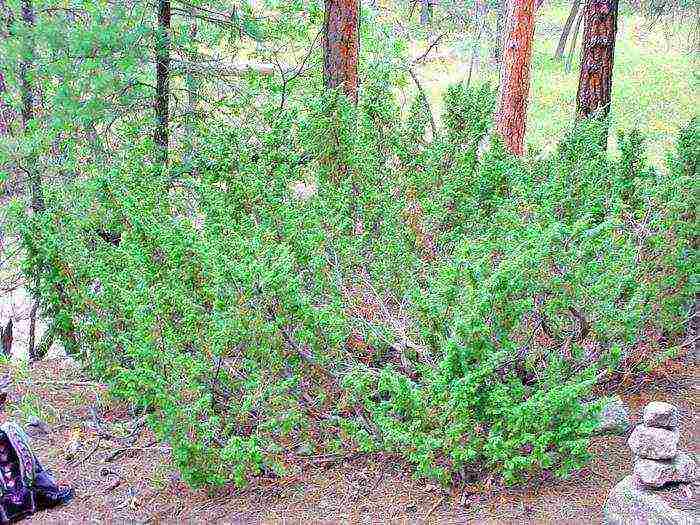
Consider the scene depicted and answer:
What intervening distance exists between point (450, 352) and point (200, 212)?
2.68 metres

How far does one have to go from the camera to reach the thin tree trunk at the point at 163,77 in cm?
725

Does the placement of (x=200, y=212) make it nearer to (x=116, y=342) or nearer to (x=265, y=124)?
(x=116, y=342)

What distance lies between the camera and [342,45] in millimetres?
7238

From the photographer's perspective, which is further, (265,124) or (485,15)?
(485,15)

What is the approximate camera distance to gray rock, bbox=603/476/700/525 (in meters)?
2.82

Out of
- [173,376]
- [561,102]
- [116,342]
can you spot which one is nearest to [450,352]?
[173,376]

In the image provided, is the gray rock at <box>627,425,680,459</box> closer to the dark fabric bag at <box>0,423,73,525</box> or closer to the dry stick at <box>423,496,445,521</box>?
the dry stick at <box>423,496,445,521</box>

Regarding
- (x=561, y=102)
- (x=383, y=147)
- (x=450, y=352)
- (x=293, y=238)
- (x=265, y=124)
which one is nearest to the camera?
(x=450, y=352)

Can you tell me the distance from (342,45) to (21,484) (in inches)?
188

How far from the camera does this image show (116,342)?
187 inches

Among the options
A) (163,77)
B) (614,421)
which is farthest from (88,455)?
(163,77)

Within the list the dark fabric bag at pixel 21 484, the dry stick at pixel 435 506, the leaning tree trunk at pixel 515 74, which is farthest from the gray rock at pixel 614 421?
the leaning tree trunk at pixel 515 74

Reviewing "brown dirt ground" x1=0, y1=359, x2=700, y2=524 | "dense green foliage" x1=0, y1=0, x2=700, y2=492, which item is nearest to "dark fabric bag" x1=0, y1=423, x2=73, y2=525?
"brown dirt ground" x1=0, y1=359, x2=700, y2=524

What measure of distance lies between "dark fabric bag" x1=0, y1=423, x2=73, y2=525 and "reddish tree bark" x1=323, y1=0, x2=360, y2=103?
4.26m
